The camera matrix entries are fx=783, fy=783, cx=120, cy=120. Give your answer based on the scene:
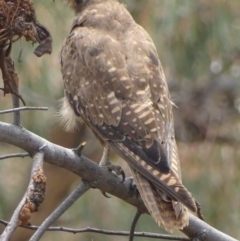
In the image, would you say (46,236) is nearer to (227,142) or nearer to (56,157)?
(227,142)

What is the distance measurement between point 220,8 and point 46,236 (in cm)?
295

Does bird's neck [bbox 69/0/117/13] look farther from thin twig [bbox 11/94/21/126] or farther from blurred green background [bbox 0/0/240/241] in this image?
thin twig [bbox 11/94/21/126]

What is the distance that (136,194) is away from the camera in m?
2.71

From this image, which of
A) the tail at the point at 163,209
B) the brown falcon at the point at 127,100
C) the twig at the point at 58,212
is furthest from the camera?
the brown falcon at the point at 127,100

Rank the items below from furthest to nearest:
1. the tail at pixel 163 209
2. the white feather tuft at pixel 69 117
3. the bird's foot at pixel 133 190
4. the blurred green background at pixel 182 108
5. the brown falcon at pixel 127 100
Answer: the blurred green background at pixel 182 108
the white feather tuft at pixel 69 117
the bird's foot at pixel 133 190
the brown falcon at pixel 127 100
the tail at pixel 163 209

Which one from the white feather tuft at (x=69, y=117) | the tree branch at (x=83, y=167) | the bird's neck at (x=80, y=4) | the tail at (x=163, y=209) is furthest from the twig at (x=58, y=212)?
the bird's neck at (x=80, y=4)

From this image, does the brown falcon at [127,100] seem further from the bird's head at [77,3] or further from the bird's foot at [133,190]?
the bird's head at [77,3]

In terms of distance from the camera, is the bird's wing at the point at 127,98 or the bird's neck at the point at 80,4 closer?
the bird's wing at the point at 127,98

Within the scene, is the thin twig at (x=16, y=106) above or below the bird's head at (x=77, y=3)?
below

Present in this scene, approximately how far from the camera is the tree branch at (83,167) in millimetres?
2164

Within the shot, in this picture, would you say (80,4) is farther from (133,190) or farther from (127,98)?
(133,190)

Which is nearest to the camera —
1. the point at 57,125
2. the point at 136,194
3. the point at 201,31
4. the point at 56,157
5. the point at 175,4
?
the point at 56,157

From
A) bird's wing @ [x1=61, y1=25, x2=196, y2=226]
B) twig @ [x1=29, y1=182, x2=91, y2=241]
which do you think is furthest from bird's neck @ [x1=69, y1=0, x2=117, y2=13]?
twig @ [x1=29, y1=182, x2=91, y2=241]

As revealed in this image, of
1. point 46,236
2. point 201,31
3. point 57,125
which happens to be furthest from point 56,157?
point 46,236
